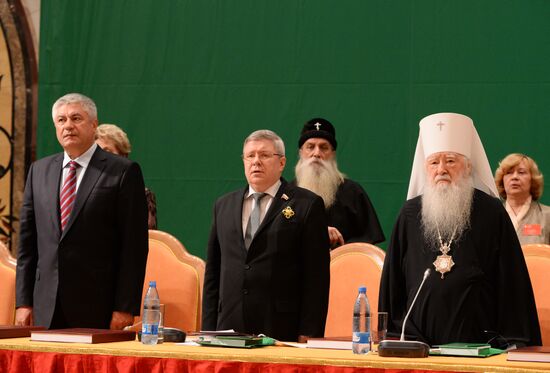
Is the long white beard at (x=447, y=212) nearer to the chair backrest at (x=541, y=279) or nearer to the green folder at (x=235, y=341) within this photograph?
the chair backrest at (x=541, y=279)

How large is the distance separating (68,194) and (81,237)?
24 cm

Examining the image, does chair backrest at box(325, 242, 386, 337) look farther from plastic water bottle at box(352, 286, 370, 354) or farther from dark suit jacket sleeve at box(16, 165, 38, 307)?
dark suit jacket sleeve at box(16, 165, 38, 307)

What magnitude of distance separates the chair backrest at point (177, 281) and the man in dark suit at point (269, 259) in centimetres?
27

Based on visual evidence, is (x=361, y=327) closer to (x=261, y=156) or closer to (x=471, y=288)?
(x=471, y=288)

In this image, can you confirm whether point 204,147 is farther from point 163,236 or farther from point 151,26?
point 163,236

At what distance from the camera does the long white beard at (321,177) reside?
6.51 meters

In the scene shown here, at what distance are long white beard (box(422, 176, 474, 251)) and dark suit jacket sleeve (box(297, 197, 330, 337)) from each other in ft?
1.74

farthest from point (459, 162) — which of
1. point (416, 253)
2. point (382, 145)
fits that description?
point (382, 145)

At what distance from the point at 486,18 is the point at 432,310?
11.7ft

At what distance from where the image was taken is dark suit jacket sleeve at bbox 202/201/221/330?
4.86 m

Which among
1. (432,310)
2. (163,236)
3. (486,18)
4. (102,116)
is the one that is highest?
(486,18)

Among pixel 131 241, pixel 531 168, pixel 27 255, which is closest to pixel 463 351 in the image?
pixel 131 241

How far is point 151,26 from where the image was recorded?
7.93 meters

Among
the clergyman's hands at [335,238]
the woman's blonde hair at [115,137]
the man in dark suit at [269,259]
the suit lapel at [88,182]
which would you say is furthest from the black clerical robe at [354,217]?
the suit lapel at [88,182]
